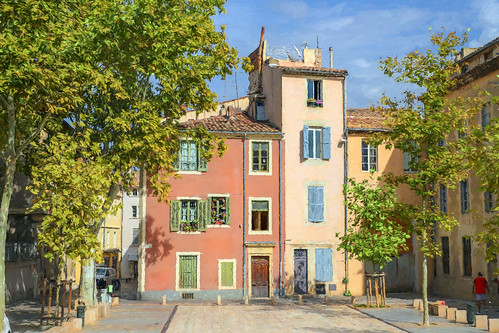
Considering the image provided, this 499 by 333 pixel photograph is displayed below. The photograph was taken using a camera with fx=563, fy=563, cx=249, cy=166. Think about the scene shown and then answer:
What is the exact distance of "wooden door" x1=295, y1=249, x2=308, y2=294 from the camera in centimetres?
3319

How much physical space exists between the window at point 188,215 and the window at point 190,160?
1.91 meters

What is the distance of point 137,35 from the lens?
23.7m

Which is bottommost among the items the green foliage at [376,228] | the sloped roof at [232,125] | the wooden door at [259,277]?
the wooden door at [259,277]

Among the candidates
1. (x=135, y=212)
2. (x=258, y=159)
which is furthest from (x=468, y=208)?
(x=135, y=212)

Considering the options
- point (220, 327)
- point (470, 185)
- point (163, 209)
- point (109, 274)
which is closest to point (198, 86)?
point (163, 209)

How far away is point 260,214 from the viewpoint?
3347 centimetres

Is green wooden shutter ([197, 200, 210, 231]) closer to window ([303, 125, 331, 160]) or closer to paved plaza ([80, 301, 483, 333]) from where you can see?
paved plaza ([80, 301, 483, 333])

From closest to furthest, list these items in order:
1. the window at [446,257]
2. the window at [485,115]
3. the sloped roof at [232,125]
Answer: the window at [485,115], the sloped roof at [232,125], the window at [446,257]

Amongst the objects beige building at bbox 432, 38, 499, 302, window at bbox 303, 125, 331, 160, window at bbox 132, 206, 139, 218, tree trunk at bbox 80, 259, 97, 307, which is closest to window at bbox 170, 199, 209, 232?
tree trunk at bbox 80, 259, 97, 307

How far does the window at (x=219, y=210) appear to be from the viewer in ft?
107

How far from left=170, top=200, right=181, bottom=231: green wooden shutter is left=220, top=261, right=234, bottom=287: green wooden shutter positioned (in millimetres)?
3454

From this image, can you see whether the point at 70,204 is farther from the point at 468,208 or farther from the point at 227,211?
the point at 468,208

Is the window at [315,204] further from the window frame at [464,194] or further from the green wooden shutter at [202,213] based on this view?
the window frame at [464,194]

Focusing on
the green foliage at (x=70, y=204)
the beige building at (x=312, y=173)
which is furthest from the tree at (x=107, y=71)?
the beige building at (x=312, y=173)
